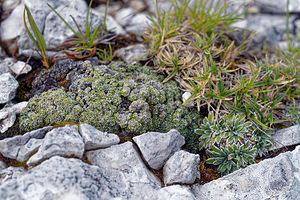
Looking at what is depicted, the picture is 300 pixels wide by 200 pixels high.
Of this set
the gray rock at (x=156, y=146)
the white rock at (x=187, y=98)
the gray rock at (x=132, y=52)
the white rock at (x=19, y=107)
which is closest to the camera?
the gray rock at (x=156, y=146)

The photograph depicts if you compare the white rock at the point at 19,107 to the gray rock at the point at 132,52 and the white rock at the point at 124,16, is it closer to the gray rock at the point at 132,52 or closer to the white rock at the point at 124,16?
the gray rock at the point at 132,52

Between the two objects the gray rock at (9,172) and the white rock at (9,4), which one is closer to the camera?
the gray rock at (9,172)

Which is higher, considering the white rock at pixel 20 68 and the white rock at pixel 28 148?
the white rock at pixel 20 68

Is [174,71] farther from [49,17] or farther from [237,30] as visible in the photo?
[49,17]

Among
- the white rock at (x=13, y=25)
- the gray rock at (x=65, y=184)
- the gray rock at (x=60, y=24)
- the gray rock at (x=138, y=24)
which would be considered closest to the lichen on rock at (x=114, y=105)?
the gray rock at (x=65, y=184)

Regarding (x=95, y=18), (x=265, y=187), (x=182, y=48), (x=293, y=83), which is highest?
(x=95, y=18)

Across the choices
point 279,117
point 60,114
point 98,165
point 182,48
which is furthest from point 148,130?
point 279,117
